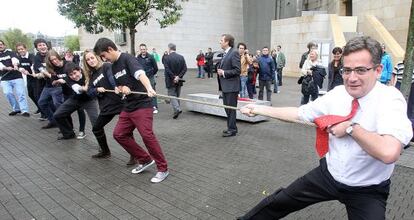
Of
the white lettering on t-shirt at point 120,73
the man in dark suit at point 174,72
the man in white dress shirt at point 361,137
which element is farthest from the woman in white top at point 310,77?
the man in white dress shirt at point 361,137

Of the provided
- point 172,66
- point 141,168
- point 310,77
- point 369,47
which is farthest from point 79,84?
point 369,47

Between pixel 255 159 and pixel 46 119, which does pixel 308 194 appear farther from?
pixel 46 119

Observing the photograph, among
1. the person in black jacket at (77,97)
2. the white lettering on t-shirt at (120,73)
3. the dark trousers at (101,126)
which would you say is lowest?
the dark trousers at (101,126)

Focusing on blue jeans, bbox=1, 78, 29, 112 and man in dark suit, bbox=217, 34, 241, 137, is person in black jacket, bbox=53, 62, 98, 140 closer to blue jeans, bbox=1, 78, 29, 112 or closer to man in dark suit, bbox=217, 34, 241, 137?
man in dark suit, bbox=217, 34, 241, 137

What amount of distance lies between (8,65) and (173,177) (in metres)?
6.38

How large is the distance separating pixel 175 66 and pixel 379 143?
7.23 m

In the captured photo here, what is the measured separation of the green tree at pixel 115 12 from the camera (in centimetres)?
978

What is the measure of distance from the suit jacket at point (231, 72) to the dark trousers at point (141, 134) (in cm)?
234

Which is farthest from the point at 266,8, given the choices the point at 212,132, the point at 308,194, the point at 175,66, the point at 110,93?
the point at 308,194

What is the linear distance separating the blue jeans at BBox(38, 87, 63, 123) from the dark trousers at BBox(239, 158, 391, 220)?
5.75m

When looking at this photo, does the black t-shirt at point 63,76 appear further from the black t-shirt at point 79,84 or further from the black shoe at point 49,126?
the black shoe at point 49,126

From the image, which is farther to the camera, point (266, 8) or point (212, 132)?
point (266, 8)

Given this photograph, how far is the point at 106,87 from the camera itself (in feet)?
17.4

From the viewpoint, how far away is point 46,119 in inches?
332
